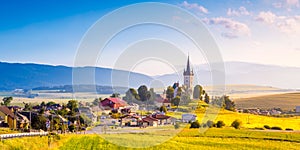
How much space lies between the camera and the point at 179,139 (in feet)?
87.5

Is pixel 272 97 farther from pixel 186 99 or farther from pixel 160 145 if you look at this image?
pixel 160 145

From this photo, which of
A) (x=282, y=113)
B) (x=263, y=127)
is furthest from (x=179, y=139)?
(x=282, y=113)

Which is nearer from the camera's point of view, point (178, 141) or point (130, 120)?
point (178, 141)

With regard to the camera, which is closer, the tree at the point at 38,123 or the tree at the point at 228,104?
the tree at the point at 38,123

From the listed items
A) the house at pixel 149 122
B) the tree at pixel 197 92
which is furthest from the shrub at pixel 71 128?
the tree at pixel 197 92

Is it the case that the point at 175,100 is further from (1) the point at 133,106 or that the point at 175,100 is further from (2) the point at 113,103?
(2) the point at 113,103

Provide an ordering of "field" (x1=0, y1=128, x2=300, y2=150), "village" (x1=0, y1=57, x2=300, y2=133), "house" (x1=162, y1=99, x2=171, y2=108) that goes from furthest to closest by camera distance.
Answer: "house" (x1=162, y1=99, x2=171, y2=108), "village" (x1=0, y1=57, x2=300, y2=133), "field" (x1=0, y1=128, x2=300, y2=150)

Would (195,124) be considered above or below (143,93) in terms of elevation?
below

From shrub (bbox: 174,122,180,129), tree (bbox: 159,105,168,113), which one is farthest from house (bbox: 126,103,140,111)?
shrub (bbox: 174,122,180,129)

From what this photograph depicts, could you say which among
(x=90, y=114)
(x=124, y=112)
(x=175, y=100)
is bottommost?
(x=124, y=112)

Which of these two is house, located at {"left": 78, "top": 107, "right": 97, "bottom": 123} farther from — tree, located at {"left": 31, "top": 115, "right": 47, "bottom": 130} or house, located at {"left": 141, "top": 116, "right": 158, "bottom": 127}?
tree, located at {"left": 31, "top": 115, "right": 47, "bottom": 130}

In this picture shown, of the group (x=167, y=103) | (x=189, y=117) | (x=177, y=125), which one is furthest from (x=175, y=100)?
(x=177, y=125)

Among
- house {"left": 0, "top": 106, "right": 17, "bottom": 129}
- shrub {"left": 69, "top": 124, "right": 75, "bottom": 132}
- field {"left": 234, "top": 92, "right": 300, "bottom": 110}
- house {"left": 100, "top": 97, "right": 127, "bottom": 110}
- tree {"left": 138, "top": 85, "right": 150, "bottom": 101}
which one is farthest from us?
field {"left": 234, "top": 92, "right": 300, "bottom": 110}

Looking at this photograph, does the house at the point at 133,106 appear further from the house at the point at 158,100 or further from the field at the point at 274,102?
the field at the point at 274,102
